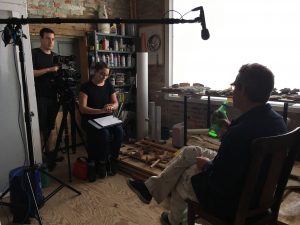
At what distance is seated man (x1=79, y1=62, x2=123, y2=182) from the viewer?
2785 mm

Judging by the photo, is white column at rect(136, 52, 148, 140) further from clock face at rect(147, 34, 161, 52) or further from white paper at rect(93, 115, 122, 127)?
white paper at rect(93, 115, 122, 127)

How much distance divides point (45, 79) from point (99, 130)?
904mm

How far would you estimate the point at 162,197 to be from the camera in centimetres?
175

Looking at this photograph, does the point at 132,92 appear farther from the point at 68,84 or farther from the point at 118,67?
the point at 68,84

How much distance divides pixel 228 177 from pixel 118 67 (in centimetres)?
323

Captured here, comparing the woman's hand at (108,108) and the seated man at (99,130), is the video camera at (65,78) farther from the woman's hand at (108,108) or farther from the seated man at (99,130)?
the woman's hand at (108,108)

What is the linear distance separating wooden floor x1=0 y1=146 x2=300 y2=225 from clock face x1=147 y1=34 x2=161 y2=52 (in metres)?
2.46

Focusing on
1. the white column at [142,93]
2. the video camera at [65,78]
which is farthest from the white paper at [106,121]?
the white column at [142,93]

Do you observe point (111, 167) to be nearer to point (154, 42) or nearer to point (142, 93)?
point (142, 93)

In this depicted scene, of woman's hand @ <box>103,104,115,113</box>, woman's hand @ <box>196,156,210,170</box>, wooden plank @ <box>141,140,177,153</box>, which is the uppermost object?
woman's hand @ <box>103,104,115,113</box>

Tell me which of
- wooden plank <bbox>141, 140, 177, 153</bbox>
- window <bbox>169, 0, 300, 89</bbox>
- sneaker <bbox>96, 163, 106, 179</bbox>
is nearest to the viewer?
sneaker <bbox>96, 163, 106, 179</bbox>

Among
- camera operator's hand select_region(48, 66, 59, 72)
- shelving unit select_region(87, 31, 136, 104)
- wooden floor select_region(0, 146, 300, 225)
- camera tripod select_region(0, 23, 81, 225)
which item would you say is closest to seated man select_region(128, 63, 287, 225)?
wooden floor select_region(0, 146, 300, 225)

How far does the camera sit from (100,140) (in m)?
2.76

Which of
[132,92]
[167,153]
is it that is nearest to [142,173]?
[167,153]
